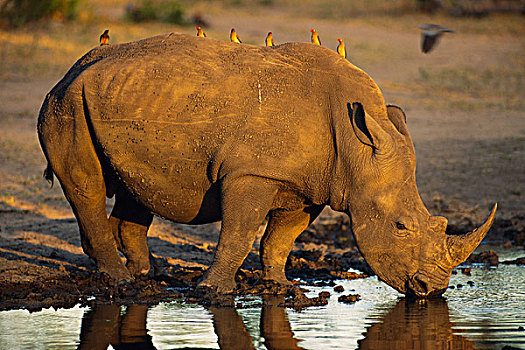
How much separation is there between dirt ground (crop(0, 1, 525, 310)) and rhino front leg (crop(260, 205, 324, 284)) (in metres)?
0.38

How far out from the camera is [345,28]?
94.0 feet

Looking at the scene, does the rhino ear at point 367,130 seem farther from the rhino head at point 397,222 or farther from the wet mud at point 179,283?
the wet mud at point 179,283

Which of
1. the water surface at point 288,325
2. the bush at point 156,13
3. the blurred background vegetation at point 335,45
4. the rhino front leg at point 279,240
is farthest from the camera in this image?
the bush at point 156,13

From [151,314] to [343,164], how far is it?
192cm

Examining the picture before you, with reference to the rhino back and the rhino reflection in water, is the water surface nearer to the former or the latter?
the rhino reflection in water

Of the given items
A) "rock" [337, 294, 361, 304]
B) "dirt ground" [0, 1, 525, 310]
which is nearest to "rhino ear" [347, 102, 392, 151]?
"rock" [337, 294, 361, 304]

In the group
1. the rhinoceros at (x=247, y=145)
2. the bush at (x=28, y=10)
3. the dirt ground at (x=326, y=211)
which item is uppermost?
the bush at (x=28, y=10)

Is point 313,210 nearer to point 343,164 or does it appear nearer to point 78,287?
point 343,164

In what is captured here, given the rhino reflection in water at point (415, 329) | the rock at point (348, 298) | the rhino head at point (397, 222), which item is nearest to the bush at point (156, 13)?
the rhino head at point (397, 222)

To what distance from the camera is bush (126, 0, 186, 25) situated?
2734 centimetres

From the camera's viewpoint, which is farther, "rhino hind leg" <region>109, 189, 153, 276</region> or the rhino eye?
"rhino hind leg" <region>109, 189, 153, 276</region>

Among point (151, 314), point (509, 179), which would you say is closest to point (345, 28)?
point (509, 179)

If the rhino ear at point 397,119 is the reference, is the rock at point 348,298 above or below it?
below

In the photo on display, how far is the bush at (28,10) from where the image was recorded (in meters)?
23.5
